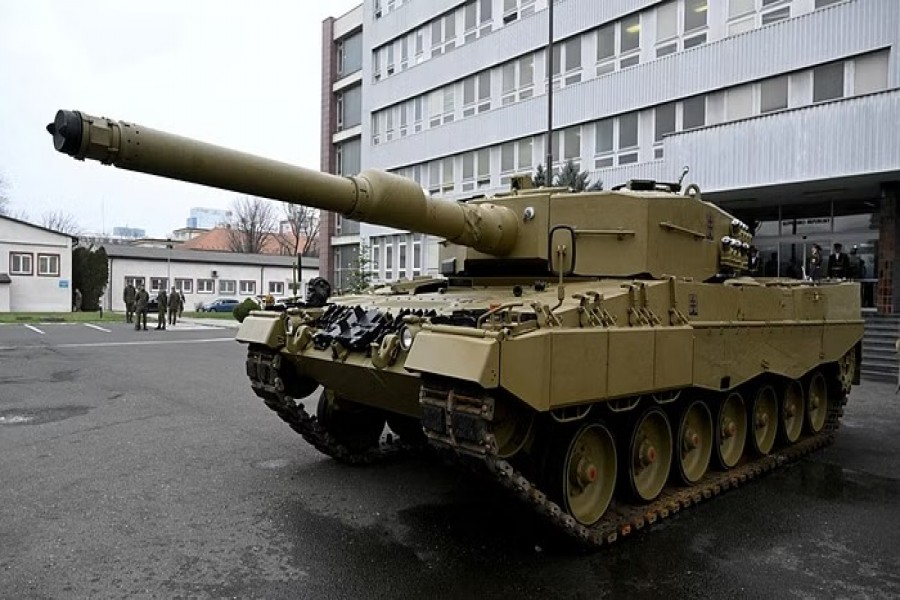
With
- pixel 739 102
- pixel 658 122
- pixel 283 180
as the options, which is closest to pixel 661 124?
pixel 658 122

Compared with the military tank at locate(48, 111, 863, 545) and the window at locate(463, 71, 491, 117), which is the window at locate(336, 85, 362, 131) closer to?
the window at locate(463, 71, 491, 117)

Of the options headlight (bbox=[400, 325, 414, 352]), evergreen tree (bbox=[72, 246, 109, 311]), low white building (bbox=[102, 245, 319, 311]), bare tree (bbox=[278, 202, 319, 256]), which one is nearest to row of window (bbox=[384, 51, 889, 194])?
headlight (bbox=[400, 325, 414, 352])

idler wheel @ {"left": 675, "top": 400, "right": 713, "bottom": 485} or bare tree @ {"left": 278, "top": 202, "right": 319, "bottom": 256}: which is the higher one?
bare tree @ {"left": 278, "top": 202, "right": 319, "bottom": 256}

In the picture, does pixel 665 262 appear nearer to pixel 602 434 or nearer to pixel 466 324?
pixel 602 434

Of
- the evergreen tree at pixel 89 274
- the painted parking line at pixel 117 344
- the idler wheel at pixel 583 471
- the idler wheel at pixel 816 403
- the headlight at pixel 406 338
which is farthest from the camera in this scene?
the evergreen tree at pixel 89 274

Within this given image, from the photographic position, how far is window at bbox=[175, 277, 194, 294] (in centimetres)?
5675

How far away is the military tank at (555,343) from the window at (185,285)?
51999mm

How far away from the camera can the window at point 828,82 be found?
18.3 m

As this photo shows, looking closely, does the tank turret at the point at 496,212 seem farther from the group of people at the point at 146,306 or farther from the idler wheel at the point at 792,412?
the group of people at the point at 146,306

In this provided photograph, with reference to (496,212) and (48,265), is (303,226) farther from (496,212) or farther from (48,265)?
(496,212)

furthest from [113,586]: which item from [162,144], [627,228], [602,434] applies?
[627,228]

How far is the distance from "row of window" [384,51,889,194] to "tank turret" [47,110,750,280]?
11776mm

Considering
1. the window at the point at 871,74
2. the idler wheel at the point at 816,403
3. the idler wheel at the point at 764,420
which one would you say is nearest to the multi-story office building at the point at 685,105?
the window at the point at 871,74

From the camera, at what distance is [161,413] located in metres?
11.1
